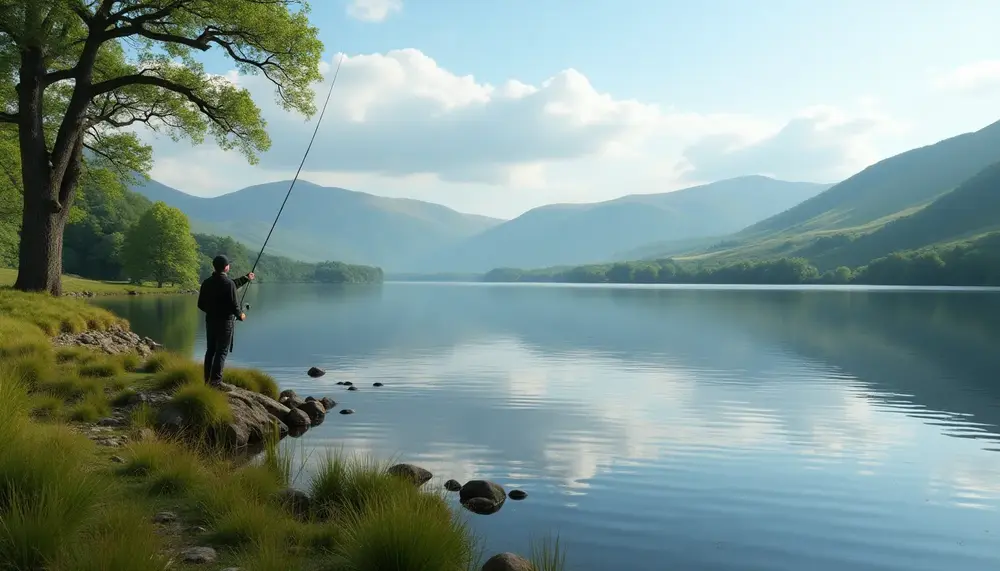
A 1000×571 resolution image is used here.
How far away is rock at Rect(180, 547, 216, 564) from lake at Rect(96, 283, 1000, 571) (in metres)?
4.67

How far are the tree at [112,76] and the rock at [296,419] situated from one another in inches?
547

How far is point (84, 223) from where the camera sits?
12300cm

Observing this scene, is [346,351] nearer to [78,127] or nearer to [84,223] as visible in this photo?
[78,127]

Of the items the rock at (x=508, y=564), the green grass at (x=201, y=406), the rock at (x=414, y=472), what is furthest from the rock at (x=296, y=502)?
the green grass at (x=201, y=406)

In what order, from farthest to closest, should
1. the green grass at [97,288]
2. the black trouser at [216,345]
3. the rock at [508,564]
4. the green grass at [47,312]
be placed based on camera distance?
the green grass at [97,288] → the green grass at [47,312] → the black trouser at [216,345] → the rock at [508,564]

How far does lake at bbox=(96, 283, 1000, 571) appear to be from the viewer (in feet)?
36.2

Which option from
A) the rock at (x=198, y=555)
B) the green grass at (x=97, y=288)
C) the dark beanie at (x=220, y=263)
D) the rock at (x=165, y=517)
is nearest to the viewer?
the rock at (x=198, y=555)

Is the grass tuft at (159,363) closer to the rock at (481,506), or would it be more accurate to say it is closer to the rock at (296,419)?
the rock at (296,419)

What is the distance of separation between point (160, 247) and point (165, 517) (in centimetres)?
10565

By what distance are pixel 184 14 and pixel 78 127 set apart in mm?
6183

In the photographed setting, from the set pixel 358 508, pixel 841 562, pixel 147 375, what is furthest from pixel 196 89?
pixel 841 562

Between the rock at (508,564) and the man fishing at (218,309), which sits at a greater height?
the man fishing at (218,309)

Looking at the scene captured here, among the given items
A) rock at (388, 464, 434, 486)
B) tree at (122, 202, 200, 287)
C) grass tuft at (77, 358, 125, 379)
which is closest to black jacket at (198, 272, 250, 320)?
grass tuft at (77, 358, 125, 379)

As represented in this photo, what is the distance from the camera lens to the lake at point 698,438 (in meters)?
11.0
